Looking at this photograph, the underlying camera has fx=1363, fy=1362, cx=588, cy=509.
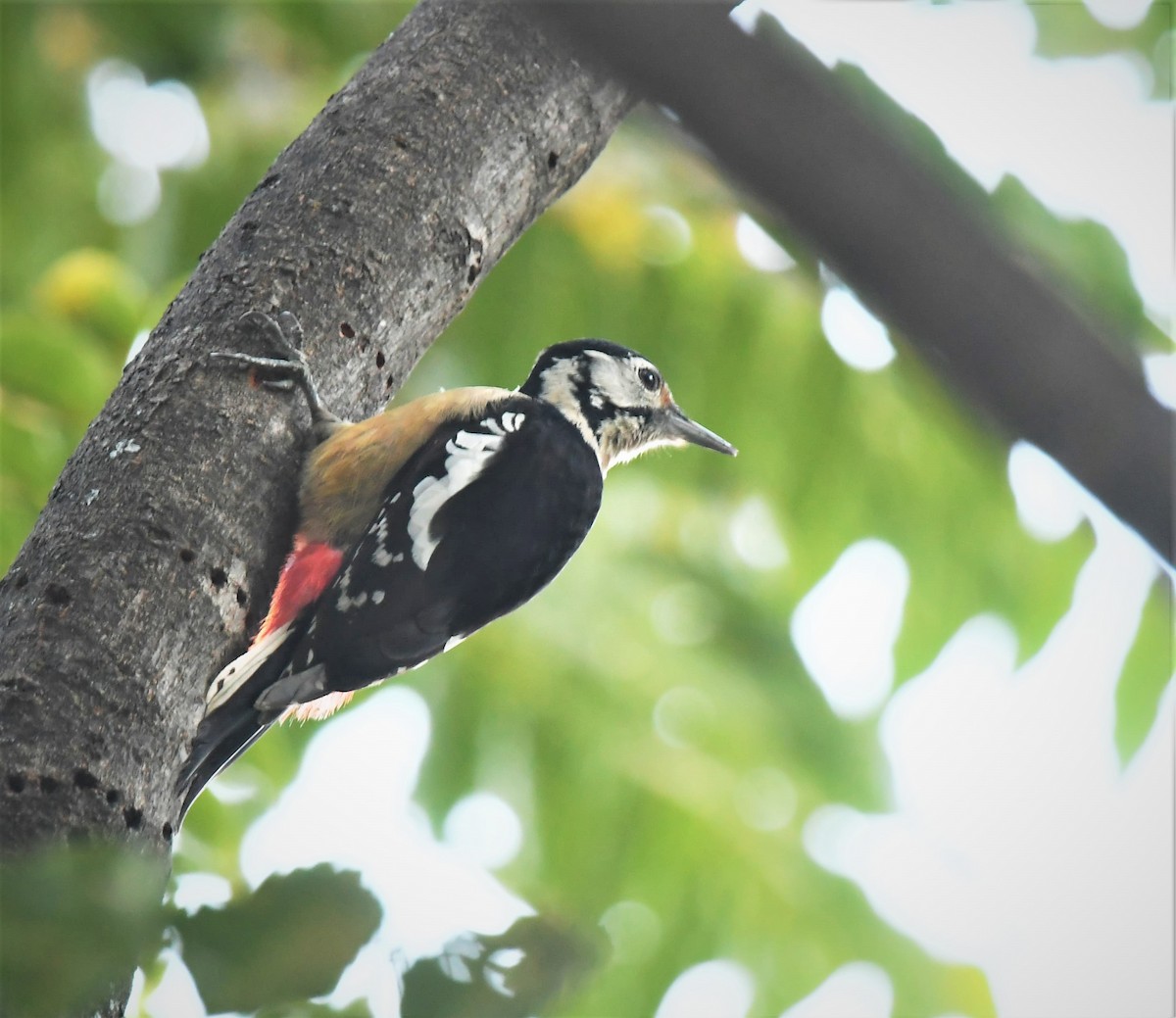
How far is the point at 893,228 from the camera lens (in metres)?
0.45

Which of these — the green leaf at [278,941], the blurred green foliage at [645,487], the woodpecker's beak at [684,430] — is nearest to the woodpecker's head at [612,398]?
the woodpecker's beak at [684,430]

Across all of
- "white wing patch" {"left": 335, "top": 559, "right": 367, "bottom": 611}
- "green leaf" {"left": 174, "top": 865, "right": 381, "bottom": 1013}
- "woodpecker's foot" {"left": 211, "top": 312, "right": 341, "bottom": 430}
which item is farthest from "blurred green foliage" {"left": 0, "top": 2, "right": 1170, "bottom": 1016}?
"green leaf" {"left": 174, "top": 865, "right": 381, "bottom": 1013}

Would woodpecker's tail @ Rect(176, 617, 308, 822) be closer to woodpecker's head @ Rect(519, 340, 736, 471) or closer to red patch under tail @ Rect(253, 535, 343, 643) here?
red patch under tail @ Rect(253, 535, 343, 643)

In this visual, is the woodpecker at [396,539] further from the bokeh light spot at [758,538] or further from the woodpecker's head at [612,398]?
the bokeh light spot at [758,538]

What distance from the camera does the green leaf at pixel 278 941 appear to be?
76cm

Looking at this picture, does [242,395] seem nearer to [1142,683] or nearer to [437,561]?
[437,561]

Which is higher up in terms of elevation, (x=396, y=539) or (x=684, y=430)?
(x=684, y=430)

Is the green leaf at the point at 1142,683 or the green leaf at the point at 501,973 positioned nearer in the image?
the green leaf at the point at 501,973

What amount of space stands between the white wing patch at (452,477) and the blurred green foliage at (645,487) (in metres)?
1.04

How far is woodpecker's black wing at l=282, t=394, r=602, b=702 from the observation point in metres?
2.60

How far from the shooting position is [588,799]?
438 cm

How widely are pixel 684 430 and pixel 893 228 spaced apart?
11.2 ft

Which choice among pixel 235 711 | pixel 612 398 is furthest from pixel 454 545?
pixel 612 398

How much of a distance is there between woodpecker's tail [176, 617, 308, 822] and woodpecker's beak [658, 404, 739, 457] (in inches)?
65.8
